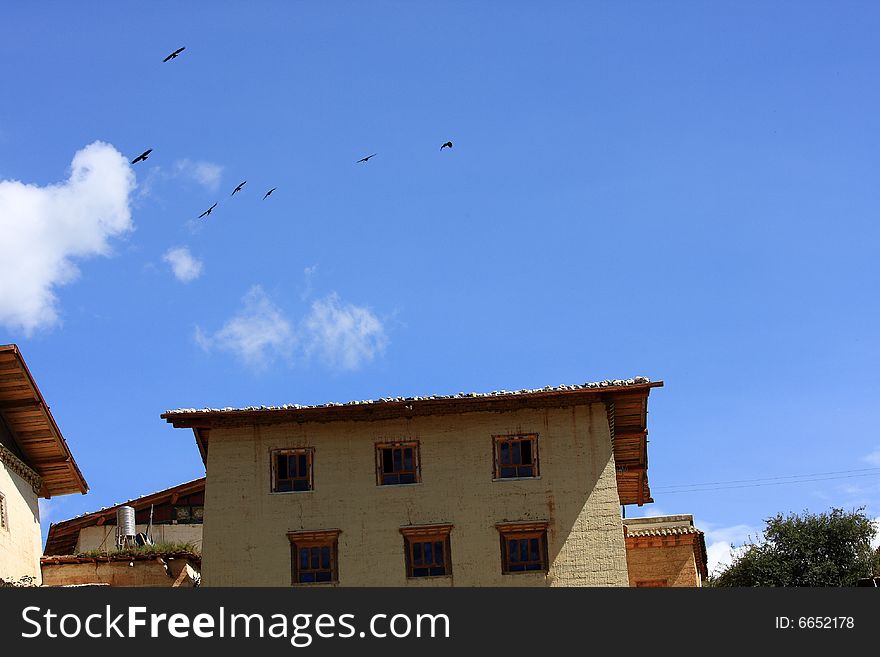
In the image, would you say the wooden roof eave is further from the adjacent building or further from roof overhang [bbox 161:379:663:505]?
the adjacent building

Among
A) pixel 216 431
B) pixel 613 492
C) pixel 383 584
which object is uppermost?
pixel 216 431

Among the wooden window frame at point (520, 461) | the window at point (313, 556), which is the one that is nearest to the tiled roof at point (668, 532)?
the wooden window frame at point (520, 461)

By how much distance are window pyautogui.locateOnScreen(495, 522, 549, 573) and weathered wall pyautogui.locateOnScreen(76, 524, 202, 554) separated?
16.3 meters

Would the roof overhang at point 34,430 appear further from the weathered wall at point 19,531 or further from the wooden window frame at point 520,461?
the wooden window frame at point 520,461

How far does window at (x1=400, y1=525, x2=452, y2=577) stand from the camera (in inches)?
1388

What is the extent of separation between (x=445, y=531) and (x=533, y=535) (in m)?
2.57

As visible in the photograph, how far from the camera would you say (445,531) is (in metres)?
35.5

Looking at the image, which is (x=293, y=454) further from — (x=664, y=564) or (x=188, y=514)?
(x=664, y=564)

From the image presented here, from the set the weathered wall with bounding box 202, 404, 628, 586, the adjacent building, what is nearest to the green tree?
the adjacent building

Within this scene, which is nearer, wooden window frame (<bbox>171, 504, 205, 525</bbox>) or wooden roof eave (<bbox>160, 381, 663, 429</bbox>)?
wooden roof eave (<bbox>160, 381, 663, 429</bbox>)

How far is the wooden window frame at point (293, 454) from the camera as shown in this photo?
36375 millimetres
